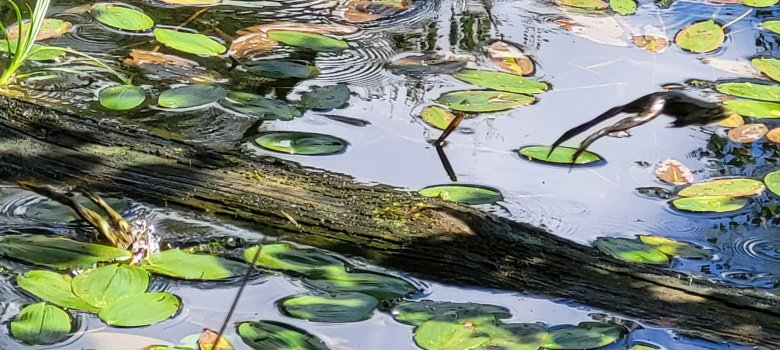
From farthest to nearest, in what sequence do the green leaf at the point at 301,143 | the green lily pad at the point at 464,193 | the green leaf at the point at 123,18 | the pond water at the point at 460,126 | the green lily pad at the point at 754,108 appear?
the green leaf at the point at 123,18
the green lily pad at the point at 754,108
the green leaf at the point at 301,143
the green lily pad at the point at 464,193
the pond water at the point at 460,126

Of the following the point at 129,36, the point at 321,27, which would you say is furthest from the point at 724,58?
the point at 129,36

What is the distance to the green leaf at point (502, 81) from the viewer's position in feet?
6.69

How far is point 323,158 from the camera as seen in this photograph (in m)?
1.76

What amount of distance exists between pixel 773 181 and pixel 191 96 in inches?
42.7

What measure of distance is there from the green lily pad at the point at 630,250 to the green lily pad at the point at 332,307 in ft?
1.36

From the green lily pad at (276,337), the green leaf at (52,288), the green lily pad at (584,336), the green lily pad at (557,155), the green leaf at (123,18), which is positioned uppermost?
the green leaf at (123,18)

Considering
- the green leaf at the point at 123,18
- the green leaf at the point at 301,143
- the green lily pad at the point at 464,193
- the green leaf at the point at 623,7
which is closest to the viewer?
the green lily pad at the point at 464,193

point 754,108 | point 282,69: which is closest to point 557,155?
point 754,108

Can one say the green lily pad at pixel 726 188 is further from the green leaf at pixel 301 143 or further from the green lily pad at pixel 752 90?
the green leaf at pixel 301 143

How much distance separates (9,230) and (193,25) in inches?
32.9

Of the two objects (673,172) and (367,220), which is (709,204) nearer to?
(673,172)

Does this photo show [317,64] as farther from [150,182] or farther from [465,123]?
[150,182]

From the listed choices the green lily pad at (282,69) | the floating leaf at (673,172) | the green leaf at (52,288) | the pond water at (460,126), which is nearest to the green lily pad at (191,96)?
the pond water at (460,126)

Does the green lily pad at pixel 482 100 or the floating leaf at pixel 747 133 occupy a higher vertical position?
the green lily pad at pixel 482 100
